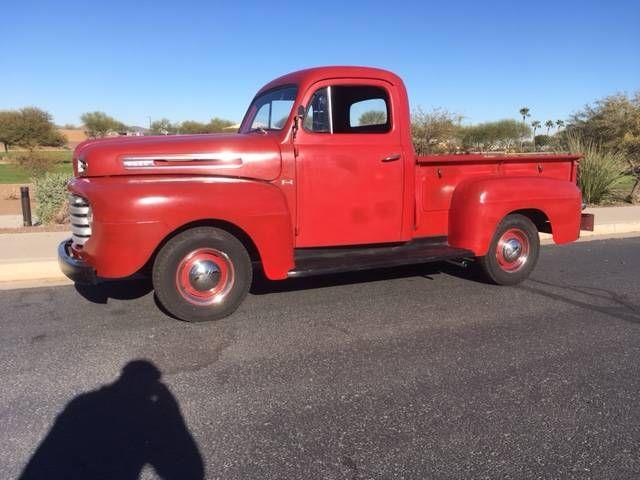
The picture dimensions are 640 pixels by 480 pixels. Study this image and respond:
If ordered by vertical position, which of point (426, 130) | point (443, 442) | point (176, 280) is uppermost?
point (426, 130)

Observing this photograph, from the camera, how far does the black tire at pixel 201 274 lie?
187 inches

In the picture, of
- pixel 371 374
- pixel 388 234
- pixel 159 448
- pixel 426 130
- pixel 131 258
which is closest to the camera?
pixel 159 448

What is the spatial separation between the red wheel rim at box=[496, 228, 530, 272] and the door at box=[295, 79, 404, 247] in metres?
1.38

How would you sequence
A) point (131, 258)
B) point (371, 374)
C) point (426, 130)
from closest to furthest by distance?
point (371, 374)
point (131, 258)
point (426, 130)

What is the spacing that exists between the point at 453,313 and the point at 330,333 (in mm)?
1332

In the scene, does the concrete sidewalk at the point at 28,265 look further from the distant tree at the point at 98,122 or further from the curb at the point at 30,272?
the distant tree at the point at 98,122

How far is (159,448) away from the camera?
9.65 ft

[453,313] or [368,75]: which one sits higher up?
[368,75]

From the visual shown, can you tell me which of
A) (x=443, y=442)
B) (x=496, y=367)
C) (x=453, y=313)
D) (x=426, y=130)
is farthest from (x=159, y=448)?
(x=426, y=130)

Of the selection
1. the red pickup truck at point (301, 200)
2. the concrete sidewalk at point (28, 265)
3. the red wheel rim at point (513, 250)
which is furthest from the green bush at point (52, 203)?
the red wheel rim at point (513, 250)

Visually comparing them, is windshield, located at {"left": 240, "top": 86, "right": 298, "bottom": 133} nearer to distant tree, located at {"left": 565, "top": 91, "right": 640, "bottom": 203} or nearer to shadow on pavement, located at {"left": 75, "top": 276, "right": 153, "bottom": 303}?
shadow on pavement, located at {"left": 75, "top": 276, "right": 153, "bottom": 303}

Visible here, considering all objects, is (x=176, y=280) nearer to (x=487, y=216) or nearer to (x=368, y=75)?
(x=368, y=75)

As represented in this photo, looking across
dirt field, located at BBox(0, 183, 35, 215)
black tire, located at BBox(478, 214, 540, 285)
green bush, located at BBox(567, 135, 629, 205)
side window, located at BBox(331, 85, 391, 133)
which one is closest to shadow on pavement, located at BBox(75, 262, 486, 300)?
black tire, located at BBox(478, 214, 540, 285)

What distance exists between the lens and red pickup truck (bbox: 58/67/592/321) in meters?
4.61
